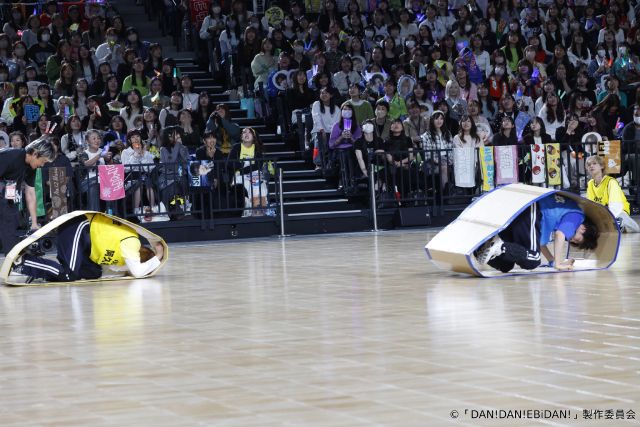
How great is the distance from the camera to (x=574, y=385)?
5.71m

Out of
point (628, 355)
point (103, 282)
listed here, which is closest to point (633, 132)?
point (103, 282)

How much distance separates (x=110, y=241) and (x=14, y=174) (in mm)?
1437

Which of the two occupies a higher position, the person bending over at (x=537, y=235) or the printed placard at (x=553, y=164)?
the printed placard at (x=553, y=164)

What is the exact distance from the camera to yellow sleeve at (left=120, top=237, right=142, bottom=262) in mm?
12156

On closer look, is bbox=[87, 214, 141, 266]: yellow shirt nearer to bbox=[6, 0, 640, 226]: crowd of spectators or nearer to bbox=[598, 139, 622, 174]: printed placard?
bbox=[6, 0, 640, 226]: crowd of spectators

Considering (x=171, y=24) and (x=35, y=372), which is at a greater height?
(x=171, y=24)

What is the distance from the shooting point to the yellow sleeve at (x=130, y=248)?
39.9 feet

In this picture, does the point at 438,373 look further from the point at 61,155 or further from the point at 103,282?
the point at 61,155

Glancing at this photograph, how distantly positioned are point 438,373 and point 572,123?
14.9 metres

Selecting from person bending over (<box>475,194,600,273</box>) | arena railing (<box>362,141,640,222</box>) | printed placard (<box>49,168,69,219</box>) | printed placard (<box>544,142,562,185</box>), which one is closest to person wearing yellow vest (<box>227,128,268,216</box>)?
arena railing (<box>362,141,640,222</box>)

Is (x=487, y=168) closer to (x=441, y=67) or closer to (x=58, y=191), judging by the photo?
(x=441, y=67)

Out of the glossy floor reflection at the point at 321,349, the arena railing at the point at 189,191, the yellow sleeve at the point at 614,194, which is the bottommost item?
the glossy floor reflection at the point at 321,349

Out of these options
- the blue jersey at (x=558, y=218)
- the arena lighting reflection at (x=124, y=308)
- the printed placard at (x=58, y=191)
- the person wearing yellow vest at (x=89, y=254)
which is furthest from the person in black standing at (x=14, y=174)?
the blue jersey at (x=558, y=218)

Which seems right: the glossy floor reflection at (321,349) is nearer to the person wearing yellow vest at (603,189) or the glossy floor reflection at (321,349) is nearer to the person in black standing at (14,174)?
the person wearing yellow vest at (603,189)
